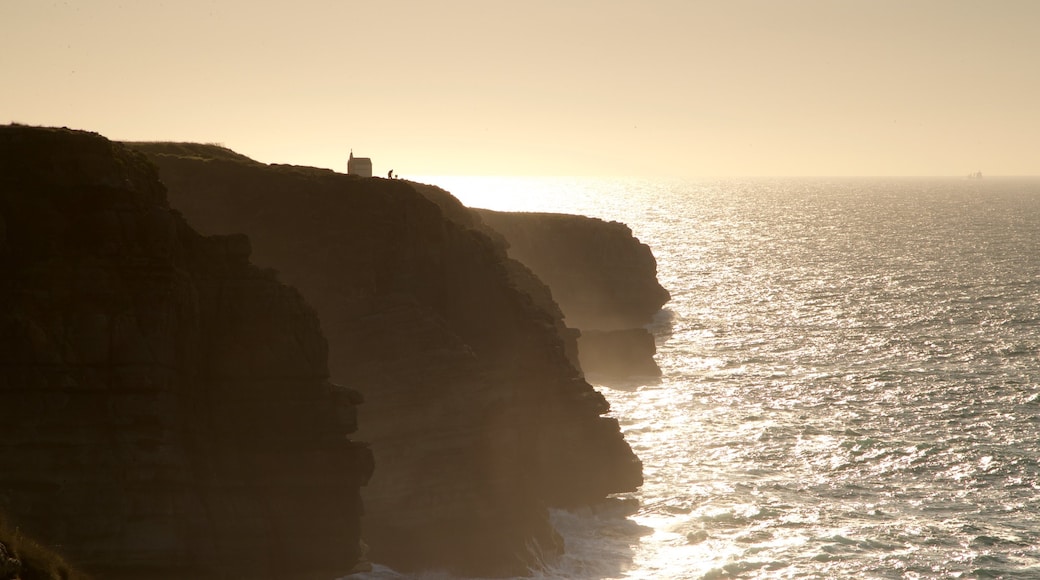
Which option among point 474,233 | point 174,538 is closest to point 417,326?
point 474,233

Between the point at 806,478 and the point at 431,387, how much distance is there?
2858cm

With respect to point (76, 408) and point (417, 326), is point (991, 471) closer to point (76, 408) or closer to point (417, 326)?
point (417, 326)

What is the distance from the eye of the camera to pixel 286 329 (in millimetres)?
41594

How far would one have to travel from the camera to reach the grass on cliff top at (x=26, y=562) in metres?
23.9

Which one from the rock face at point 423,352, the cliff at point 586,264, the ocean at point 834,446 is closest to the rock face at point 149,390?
the rock face at point 423,352

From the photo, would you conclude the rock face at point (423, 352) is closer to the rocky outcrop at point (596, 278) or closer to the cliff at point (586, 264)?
the rocky outcrop at point (596, 278)

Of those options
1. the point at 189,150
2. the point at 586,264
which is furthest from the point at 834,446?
the point at 586,264

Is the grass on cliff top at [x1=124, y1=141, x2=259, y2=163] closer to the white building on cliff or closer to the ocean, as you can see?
the white building on cliff

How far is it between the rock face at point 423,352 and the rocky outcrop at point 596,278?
42.9m

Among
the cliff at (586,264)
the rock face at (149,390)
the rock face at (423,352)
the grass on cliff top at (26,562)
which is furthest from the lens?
the cliff at (586,264)

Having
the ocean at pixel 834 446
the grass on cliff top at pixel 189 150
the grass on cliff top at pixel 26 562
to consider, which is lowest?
the ocean at pixel 834 446

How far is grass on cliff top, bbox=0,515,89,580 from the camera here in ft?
78.5

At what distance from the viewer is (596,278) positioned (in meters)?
122

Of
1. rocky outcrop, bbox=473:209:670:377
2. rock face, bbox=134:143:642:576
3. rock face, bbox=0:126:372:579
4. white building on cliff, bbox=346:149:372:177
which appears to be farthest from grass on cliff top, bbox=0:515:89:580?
rocky outcrop, bbox=473:209:670:377
